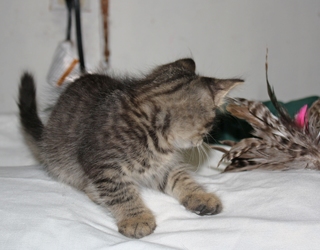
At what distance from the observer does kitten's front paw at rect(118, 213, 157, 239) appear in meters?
1.07

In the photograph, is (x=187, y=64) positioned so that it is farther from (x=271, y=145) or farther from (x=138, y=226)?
(x=138, y=226)

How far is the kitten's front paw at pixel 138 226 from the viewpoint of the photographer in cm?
107

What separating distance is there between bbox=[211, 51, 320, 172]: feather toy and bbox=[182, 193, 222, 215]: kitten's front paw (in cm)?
18

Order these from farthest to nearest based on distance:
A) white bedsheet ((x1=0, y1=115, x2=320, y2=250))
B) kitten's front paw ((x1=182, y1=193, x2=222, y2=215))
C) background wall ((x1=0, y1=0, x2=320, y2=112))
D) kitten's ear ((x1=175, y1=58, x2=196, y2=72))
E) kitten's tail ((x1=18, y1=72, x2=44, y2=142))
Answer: background wall ((x1=0, y1=0, x2=320, y2=112))
kitten's tail ((x1=18, y1=72, x2=44, y2=142))
kitten's ear ((x1=175, y1=58, x2=196, y2=72))
kitten's front paw ((x1=182, y1=193, x2=222, y2=215))
white bedsheet ((x1=0, y1=115, x2=320, y2=250))

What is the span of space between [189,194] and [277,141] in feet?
1.18

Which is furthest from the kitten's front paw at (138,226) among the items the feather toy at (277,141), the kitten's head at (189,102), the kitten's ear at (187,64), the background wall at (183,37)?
the background wall at (183,37)

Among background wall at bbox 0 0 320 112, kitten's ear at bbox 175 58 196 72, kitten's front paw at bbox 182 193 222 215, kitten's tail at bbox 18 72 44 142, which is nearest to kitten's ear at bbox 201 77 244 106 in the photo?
kitten's ear at bbox 175 58 196 72

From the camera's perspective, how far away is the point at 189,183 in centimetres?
132

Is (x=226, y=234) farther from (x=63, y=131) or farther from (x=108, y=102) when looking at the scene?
(x=63, y=131)

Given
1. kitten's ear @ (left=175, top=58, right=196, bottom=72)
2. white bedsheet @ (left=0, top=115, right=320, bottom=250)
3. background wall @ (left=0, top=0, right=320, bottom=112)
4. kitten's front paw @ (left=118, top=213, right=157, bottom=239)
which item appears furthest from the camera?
background wall @ (left=0, top=0, right=320, bottom=112)

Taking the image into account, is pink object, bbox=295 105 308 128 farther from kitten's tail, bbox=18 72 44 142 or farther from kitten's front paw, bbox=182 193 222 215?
kitten's tail, bbox=18 72 44 142

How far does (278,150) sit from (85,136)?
65 centimetres

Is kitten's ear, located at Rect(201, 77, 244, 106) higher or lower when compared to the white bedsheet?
higher

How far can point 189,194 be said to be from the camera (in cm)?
126
